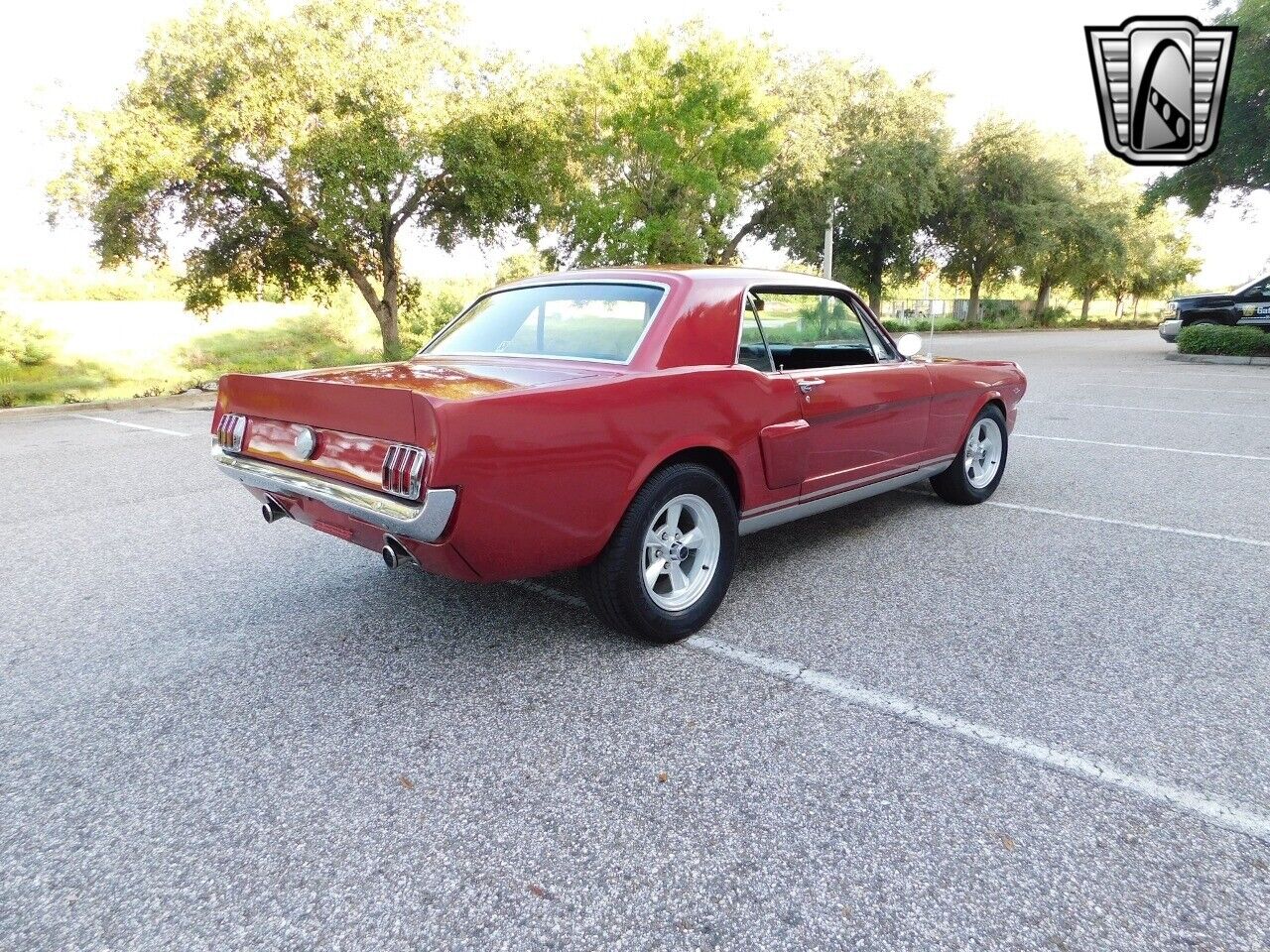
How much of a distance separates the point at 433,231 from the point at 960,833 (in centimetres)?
1727

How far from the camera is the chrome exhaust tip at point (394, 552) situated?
2572 millimetres

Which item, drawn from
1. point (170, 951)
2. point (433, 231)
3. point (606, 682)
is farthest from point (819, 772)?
point (433, 231)

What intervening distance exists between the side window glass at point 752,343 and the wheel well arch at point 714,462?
49cm

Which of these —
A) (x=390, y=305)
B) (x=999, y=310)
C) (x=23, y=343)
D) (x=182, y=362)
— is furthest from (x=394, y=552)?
(x=999, y=310)

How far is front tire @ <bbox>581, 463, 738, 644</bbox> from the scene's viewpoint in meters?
2.85

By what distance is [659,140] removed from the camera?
20453mm

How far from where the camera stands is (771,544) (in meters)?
Result: 4.39

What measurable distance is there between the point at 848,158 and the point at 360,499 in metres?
29.1

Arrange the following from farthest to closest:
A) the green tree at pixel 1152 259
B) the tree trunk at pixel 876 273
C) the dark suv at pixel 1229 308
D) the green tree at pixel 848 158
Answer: the green tree at pixel 1152 259, the tree trunk at pixel 876 273, the green tree at pixel 848 158, the dark suv at pixel 1229 308

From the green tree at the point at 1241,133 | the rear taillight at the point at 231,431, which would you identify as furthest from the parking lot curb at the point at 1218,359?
the rear taillight at the point at 231,431

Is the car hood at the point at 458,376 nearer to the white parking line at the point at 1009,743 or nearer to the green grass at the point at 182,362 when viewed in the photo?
the white parking line at the point at 1009,743

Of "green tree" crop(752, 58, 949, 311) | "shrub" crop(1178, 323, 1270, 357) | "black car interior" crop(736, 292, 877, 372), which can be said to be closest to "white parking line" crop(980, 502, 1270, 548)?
"black car interior" crop(736, 292, 877, 372)

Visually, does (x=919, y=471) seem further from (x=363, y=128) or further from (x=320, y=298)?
(x=320, y=298)

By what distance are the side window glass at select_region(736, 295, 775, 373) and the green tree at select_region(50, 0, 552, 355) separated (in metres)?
12.8
